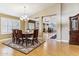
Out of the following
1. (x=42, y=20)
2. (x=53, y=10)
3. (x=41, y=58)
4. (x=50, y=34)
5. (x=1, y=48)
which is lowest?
(x=41, y=58)

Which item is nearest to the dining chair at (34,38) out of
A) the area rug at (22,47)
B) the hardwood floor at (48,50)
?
the area rug at (22,47)

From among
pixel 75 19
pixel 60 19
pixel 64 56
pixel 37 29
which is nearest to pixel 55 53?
pixel 64 56

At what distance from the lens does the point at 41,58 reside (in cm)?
257

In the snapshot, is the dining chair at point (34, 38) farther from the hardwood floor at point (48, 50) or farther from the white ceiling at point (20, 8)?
the white ceiling at point (20, 8)

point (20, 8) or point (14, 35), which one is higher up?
point (20, 8)

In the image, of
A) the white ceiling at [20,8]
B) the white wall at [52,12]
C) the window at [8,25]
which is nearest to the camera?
the white ceiling at [20,8]

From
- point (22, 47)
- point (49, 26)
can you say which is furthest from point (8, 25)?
point (49, 26)

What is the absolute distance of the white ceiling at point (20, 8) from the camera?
2584 mm

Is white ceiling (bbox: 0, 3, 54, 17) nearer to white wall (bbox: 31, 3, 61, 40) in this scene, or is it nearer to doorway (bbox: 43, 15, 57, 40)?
white wall (bbox: 31, 3, 61, 40)

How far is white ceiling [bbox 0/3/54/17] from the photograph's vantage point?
258cm

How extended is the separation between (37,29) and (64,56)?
0.81 metres

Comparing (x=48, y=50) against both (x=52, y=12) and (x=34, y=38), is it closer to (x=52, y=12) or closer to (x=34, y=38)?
(x=34, y=38)

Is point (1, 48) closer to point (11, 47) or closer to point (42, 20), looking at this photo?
point (11, 47)

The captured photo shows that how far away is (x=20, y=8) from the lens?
106 inches
